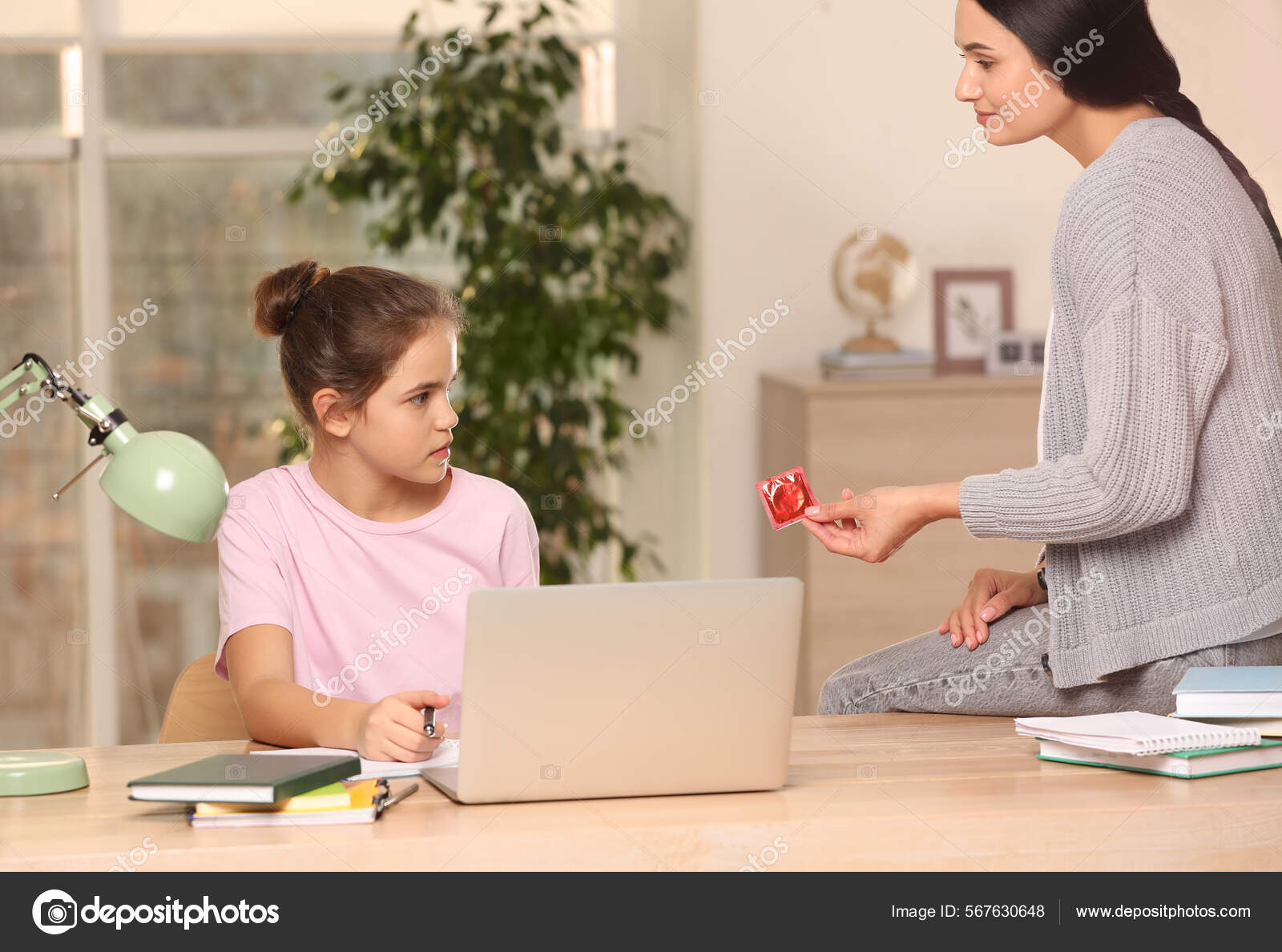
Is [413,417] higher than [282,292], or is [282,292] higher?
[282,292]

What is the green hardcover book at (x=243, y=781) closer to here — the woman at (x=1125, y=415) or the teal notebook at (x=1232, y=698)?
the woman at (x=1125, y=415)

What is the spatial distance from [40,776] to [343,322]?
0.73 metres

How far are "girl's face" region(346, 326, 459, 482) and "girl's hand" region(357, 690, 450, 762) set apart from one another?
0.48 m

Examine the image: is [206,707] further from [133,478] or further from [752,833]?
[752,833]

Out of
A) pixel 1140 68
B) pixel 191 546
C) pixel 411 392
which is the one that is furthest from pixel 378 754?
pixel 191 546

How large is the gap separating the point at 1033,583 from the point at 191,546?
294 cm

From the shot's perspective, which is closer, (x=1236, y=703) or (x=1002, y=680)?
(x=1236, y=703)

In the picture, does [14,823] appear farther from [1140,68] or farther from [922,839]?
[1140,68]

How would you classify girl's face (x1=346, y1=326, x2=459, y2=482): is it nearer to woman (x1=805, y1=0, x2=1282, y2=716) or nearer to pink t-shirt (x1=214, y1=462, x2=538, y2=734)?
pink t-shirt (x1=214, y1=462, x2=538, y2=734)

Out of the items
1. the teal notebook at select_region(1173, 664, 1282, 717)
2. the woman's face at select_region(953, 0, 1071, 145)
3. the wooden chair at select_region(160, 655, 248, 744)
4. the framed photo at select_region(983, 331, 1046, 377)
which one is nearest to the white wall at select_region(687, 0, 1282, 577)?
the framed photo at select_region(983, 331, 1046, 377)

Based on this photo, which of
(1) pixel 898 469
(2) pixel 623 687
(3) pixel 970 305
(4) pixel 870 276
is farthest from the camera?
(3) pixel 970 305

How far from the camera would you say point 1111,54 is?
5.37 ft

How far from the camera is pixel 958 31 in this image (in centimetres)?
172

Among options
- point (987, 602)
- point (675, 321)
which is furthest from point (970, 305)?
point (987, 602)
